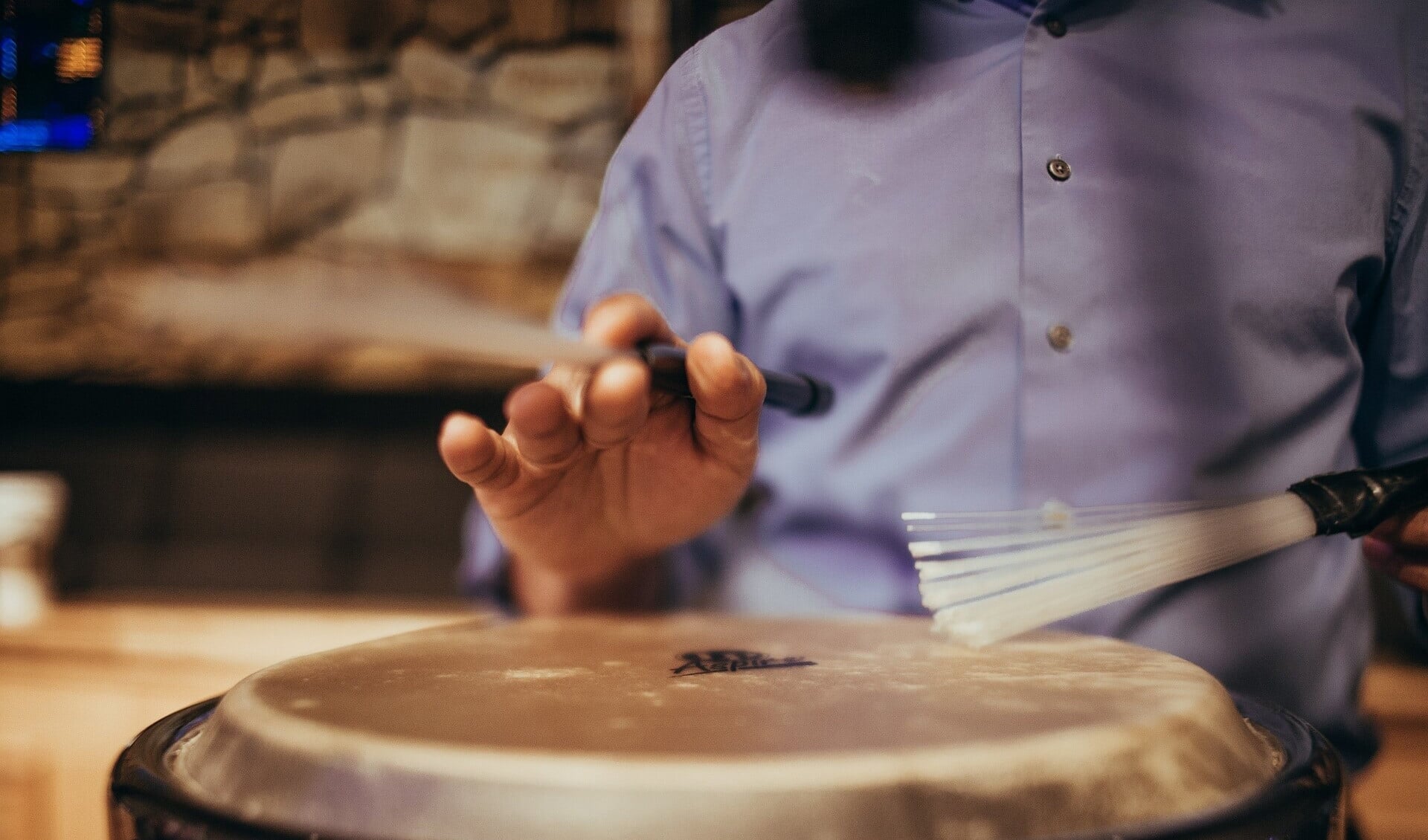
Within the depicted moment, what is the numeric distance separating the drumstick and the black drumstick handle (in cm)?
6

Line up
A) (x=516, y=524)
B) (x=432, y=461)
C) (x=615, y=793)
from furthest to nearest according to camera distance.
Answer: (x=432, y=461) → (x=516, y=524) → (x=615, y=793)

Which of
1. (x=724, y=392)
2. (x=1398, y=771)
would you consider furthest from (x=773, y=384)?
(x=1398, y=771)

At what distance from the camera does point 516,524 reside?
0.52 m

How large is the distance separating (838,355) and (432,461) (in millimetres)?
1392

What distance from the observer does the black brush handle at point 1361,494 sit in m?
0.45

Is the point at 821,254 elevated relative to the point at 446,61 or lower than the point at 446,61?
lower

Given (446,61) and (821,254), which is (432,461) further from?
(821,254)

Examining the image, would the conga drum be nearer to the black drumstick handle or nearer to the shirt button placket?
the black drumstick handle

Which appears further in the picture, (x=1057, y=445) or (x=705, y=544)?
(x=705, y=544)

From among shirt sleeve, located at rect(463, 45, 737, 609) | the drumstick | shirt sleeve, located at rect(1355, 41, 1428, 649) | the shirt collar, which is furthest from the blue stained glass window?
shirt sleeve, located at rect(1355, 41, 1428, 649)

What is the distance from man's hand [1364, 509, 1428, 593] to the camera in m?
0.49

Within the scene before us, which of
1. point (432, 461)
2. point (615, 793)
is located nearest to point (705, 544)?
point (615, 793)

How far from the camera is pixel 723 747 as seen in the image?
29cm

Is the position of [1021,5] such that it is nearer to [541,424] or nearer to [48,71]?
[541,424]
